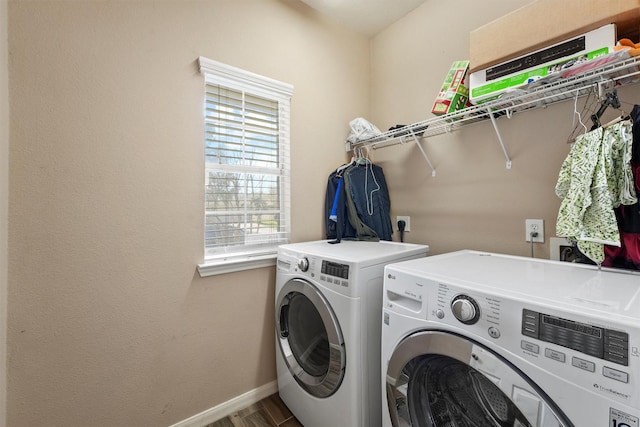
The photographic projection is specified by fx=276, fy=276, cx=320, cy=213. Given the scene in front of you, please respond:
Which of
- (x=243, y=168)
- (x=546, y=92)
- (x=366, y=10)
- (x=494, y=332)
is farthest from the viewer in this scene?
(x=366, y=10)

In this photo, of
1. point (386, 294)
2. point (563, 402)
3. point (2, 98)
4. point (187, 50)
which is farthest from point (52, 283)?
point (563, 402)

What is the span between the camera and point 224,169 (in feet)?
5.33

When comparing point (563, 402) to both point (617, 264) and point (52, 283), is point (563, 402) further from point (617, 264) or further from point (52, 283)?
point (52, 283)

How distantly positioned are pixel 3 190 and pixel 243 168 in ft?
3.27

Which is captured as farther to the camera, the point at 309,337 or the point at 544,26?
the point at 309,337

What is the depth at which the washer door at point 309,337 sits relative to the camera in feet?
4.11

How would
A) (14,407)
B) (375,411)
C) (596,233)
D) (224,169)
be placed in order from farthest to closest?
1. (224,169)
2. (375,411)
3. (14,407)
4. (596,233)

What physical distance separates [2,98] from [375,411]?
6.48ft

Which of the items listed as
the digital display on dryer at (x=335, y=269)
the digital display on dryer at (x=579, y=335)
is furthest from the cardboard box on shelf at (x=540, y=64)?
the digital display on dryer at (x=335, y=269)

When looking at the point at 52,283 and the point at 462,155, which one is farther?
the point at 462,155

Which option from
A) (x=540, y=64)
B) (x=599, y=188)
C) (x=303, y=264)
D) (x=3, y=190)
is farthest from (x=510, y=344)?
(x=3, y=190)

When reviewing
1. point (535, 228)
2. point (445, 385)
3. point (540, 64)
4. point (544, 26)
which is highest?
point (544, 26)

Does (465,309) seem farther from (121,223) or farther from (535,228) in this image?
(121,223)

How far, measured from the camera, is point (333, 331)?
1.24m
